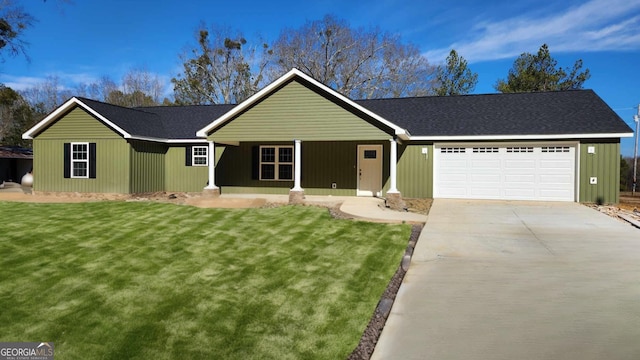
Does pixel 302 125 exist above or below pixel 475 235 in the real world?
above

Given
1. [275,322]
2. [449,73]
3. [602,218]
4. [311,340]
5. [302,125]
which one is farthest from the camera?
[449,73]

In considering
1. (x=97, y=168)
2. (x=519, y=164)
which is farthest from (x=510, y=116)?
(x=97, y=168)

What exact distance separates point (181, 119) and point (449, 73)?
65.8 feet

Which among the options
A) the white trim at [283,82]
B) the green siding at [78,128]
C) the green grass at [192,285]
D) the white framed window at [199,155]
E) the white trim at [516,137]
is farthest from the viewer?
the white framed window at [199,155]

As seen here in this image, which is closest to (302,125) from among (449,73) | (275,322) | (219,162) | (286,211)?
(286,211)

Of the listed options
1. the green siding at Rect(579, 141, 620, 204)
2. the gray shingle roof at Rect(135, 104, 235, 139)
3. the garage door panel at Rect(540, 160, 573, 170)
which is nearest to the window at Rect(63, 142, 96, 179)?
the gray shingle roof at Rect(135, 104, 235, 139)

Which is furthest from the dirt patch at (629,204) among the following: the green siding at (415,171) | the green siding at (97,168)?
the green siding at (97,168)

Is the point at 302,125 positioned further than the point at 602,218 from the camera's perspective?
Yes

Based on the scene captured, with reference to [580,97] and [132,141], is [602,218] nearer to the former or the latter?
[580,97]

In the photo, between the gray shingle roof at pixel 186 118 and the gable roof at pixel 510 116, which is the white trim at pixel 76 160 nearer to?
the gray shingle roof at pixel 186 118

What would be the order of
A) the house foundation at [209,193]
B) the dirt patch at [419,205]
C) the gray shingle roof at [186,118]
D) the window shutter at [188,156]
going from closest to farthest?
1. the dirt patch at [419,205]
2. the house foundation at [209,193]
3. the window shutter at [188,156]
4. the gray shingle roof at [186,118]

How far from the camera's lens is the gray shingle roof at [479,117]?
1545 cm

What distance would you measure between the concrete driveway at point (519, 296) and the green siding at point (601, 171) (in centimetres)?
510

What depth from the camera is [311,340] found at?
4.51 meters
